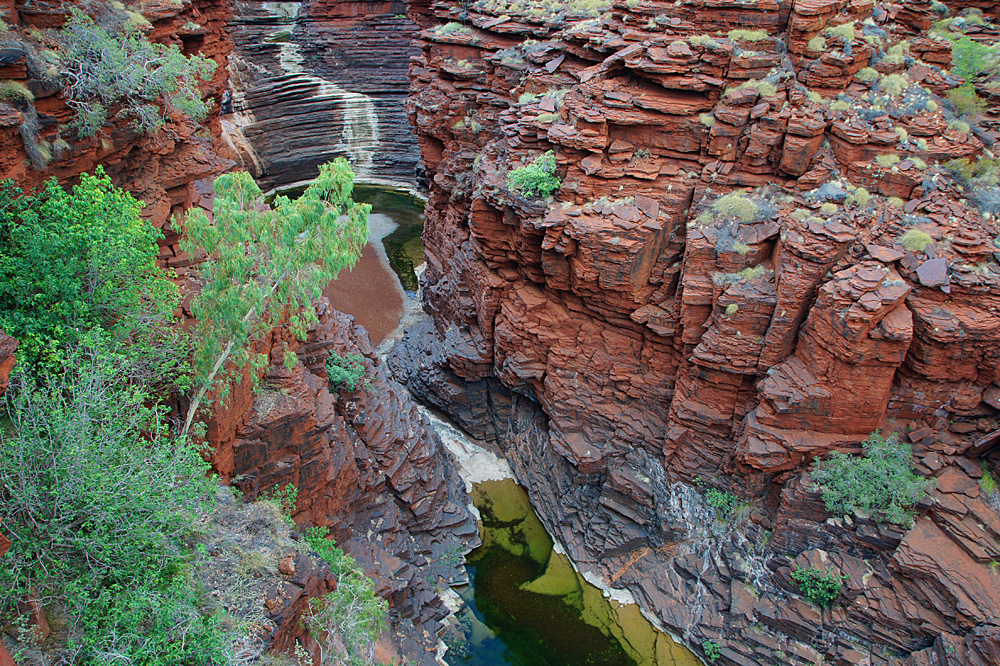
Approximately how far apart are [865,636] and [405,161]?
114 ft

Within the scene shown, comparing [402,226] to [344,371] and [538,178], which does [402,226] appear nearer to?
[538,178]

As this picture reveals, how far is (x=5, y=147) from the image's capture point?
29.4 ft

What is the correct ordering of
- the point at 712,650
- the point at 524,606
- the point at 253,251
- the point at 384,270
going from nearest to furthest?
A: the point at 253,251, the point at 712,650, the point at 524,606, the point at 384,270

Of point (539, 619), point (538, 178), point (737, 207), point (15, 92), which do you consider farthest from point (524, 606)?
point (15, 92)

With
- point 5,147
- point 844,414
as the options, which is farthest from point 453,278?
point 5,147

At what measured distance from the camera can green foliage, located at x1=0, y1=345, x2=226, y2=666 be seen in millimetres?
7445

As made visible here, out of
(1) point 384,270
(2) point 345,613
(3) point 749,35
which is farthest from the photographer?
(1) point 384,270

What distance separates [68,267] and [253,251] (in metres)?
2.48

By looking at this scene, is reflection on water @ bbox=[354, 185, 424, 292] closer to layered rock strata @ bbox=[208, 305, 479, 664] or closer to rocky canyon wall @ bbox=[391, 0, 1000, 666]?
rocky canyon wall @ bbox=[391, 0, 1000, 666]

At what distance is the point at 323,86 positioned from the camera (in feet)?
134

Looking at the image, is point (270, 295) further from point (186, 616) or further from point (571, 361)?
point (571, 361)

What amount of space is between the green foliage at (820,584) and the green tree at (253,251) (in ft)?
40.3

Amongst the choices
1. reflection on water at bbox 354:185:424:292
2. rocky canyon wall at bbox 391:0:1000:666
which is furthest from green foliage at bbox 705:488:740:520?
reflection on water at bbox 354:185:424:292

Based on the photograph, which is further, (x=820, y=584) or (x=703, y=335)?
(x=703, y=335)
